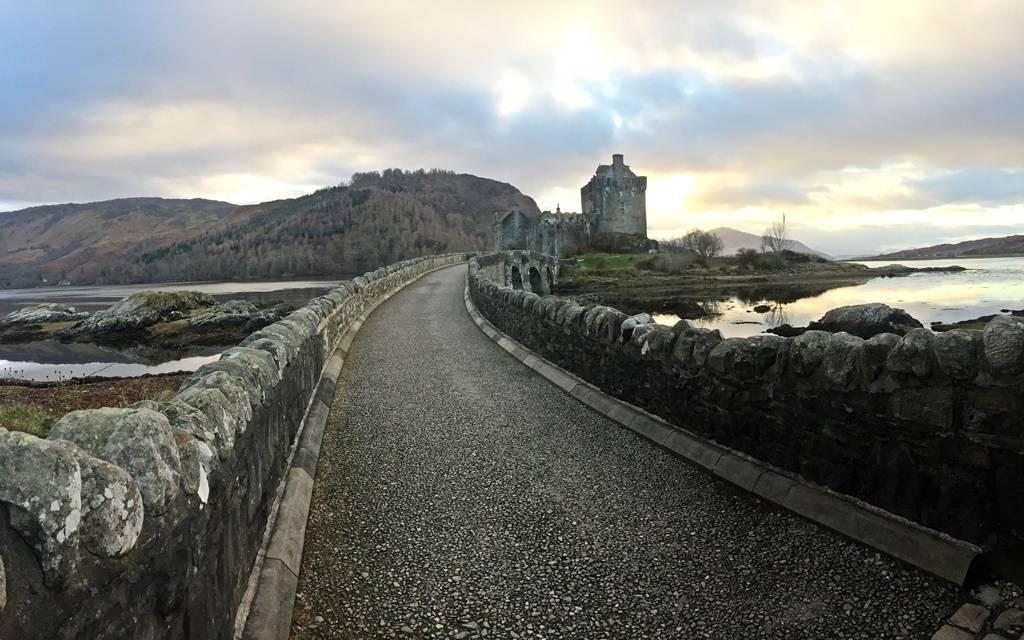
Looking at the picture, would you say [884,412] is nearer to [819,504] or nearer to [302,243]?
[819,504]

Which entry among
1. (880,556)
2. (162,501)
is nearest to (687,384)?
(880,556)

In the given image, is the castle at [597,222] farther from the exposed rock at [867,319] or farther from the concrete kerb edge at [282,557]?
the concrete kerb edge at [282,557]

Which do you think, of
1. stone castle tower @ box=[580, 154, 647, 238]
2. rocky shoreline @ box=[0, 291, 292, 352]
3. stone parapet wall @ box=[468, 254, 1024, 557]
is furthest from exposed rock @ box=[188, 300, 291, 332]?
stone castle tower @ box=[580, 154, 647, 238]

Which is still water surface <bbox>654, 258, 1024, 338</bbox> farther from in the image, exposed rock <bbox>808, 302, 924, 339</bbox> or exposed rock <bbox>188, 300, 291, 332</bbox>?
exposed rock <bbox>188, 300, 291, 332</bbox>

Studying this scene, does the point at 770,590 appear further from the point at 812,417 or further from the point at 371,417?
the point at 371,417

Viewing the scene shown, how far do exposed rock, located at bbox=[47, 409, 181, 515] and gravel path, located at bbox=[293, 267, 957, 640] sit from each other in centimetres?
147

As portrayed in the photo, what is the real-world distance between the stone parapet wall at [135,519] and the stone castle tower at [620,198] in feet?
214

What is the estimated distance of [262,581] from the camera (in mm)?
3344

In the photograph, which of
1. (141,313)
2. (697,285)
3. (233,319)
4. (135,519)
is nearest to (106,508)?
(135,519)

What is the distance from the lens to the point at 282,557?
366 centimetres

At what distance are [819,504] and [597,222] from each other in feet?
214

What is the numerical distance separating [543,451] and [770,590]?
260 cm

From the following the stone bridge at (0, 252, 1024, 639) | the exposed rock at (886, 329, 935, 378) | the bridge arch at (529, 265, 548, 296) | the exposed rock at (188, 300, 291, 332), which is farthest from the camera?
the bridge arch at (529, 265, 548, 296)

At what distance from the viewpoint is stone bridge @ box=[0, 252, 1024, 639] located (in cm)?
188
